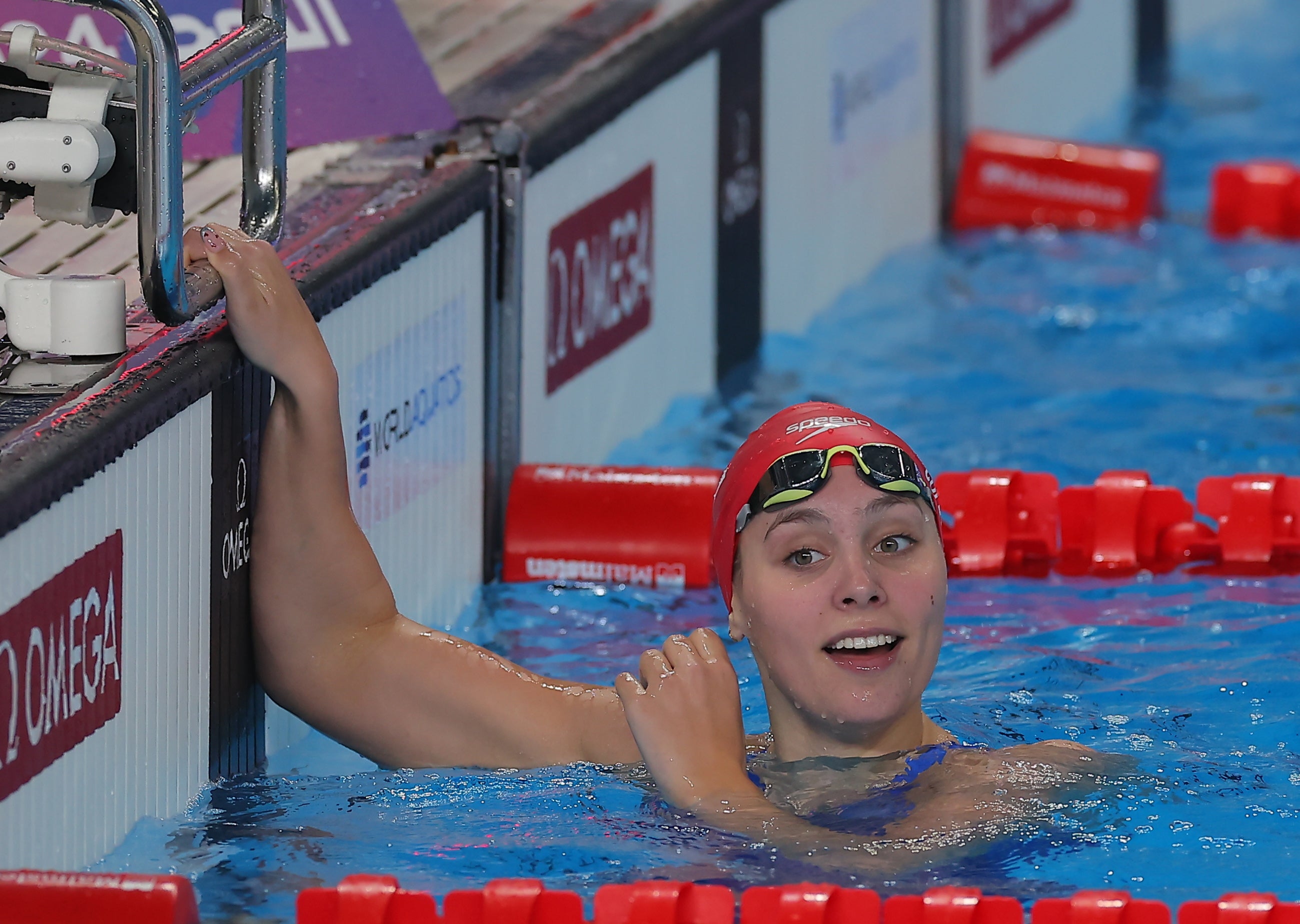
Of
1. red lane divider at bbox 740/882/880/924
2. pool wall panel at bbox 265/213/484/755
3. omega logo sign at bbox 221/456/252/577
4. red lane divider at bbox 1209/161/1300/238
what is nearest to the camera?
red lane divider at bbox 740/882/880/924

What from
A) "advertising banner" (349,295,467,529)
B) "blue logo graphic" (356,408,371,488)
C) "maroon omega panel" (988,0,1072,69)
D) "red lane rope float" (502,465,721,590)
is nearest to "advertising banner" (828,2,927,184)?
"maroon omega panel" (988,0,1072,69)

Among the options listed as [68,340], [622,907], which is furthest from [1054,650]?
[68,340]

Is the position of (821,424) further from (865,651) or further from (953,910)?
(953,910)

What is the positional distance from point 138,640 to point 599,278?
2102 millimetres

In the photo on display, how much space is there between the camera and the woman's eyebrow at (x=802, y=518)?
2607 millimetres

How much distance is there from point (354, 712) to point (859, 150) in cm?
369

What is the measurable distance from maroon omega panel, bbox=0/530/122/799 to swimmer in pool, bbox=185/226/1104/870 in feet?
1.15

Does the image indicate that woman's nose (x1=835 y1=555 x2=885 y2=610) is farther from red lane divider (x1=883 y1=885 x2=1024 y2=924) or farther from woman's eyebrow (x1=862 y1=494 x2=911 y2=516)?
red lane divider (x1=883 y1=885 x2=1024 y2=924)

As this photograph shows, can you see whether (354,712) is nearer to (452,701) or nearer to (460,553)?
(452,701)

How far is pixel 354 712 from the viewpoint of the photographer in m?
2.79

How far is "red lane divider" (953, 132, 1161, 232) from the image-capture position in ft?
21.9

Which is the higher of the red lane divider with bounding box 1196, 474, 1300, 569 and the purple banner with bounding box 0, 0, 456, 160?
the purple banner with bounding box 0, 0, 456, 160

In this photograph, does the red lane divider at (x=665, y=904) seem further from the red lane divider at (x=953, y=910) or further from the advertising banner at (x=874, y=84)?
the advertising banner at (x=874, y=84)

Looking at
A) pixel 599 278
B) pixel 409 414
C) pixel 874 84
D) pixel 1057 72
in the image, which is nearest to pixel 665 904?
pixel 409 414
